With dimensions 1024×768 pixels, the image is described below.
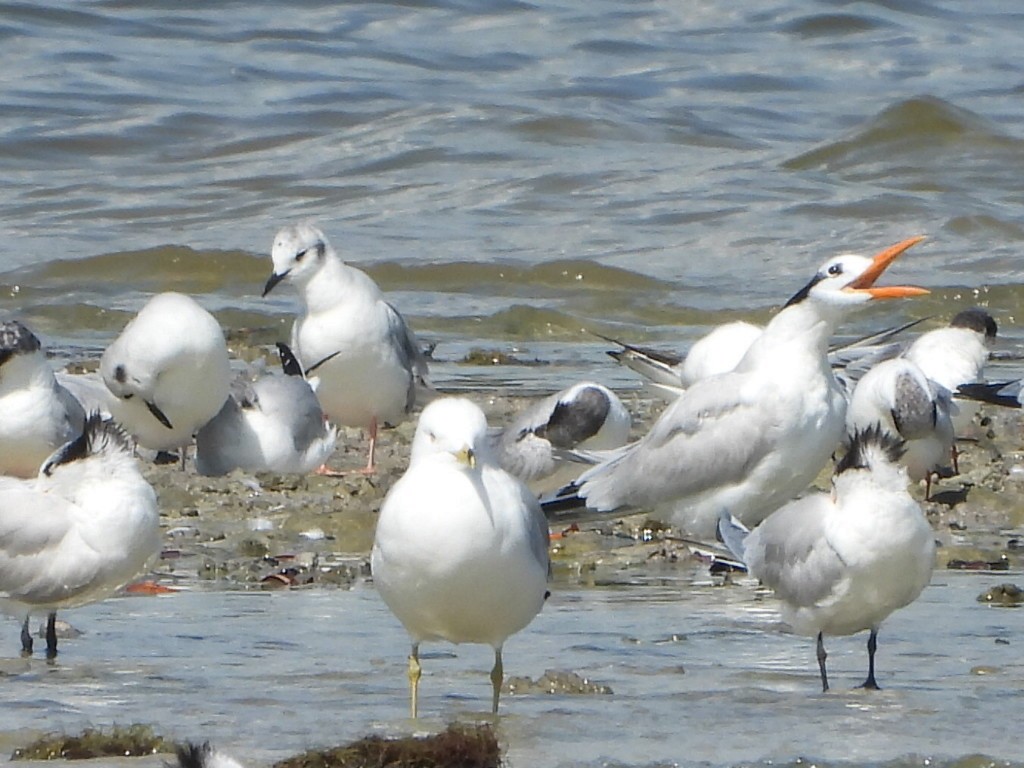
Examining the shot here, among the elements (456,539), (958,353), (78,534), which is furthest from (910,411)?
(456,539)

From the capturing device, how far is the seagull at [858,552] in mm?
5094

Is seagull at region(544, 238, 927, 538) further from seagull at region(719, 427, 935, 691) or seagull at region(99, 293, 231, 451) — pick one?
seagull at region(99, 293, 231, 451)

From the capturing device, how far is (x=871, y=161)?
16.9 m

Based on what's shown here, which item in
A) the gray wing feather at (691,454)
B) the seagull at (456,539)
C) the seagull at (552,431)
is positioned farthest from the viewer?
the seagull at (552,431)

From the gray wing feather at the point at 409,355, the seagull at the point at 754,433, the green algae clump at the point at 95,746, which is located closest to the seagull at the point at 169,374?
the gray wing feather at the point at 409,355

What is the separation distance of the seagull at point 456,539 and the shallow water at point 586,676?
0.73ft

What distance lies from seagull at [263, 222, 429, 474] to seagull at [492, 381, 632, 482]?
931 mm

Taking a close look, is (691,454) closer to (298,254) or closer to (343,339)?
(343,339)

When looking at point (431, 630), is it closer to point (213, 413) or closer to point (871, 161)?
point (213, 413)

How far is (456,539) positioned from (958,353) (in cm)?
537

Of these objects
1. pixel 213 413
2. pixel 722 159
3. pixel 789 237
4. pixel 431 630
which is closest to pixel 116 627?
pixel 431 630

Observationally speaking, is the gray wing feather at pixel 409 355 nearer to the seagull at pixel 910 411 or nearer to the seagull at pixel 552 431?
the seagull at pixel 552 431

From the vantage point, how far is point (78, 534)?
5.30 metres

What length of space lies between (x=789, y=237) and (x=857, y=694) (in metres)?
10.0
